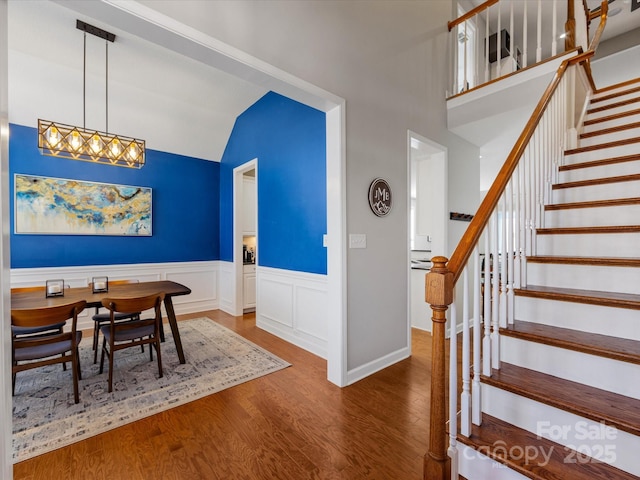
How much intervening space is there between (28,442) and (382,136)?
11.2ft

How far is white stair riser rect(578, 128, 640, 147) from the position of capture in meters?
2.46

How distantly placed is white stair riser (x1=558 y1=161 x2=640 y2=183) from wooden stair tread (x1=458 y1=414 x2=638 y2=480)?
6.86 feet

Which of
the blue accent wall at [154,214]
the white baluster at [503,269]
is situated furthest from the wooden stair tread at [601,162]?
the blue accent wall at [154,214]

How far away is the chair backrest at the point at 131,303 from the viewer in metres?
2.42

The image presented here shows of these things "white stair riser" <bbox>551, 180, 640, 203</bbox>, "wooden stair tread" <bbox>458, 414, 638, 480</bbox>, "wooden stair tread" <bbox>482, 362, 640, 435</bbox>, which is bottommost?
"wooden stair tread" <bbox>458, 414, 638, 480</bbox>

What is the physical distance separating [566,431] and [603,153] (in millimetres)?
2355

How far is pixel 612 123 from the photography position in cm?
281

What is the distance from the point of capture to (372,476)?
1537 mm

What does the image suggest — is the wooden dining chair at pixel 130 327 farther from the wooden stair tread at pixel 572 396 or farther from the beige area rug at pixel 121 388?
the wooden stair tread at pixel 572 396

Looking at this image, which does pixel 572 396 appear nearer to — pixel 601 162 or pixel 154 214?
pixel 601 162

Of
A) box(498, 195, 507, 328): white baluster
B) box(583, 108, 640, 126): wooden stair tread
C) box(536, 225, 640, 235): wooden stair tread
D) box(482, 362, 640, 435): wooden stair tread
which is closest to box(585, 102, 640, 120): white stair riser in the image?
box(583, 108, 640, 126): wooden stair tread

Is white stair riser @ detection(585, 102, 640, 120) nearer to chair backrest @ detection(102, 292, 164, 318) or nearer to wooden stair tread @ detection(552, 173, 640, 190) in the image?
wooden stair tread @ detection(552, 173, 640, 190)

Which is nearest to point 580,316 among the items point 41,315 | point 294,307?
point 294,307

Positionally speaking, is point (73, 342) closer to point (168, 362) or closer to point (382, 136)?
point (168, 362)
